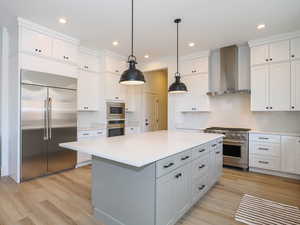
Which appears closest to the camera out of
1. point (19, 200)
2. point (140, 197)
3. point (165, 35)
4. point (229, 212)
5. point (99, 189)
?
point (140, 197)

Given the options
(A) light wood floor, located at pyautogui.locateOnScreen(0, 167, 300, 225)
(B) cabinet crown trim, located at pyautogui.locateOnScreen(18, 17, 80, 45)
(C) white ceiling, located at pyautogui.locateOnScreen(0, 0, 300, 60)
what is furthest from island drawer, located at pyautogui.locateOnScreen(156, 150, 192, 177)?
(B) cabinet crown trim, located at pyautogui.locateOnScreen(18, 17, 80, 45)

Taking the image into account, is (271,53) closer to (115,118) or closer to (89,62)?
(115,118)

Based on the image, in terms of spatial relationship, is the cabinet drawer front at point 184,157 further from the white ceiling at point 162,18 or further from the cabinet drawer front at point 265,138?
the cabinet drawer front at point 265,138

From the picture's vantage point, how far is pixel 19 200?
248 centimetres

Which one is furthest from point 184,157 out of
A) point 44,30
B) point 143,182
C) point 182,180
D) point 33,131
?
point 44,30

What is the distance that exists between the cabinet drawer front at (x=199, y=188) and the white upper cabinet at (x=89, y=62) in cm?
374

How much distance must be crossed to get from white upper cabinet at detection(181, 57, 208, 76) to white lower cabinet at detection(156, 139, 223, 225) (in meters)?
2.39

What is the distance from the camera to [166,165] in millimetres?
1681

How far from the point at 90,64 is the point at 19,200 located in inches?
129

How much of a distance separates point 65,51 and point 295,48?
15.5 feet

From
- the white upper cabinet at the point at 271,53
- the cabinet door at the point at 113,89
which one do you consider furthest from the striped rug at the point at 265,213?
the cabinet door at the point at 113,89

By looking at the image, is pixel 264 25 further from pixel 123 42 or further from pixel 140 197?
pixel 140 197

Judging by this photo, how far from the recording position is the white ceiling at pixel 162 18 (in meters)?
2.55

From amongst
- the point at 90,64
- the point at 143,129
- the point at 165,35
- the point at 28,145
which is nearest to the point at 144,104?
the point at 143,129
